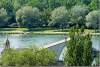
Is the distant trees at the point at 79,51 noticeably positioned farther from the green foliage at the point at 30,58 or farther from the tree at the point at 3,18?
the tree at the point at 3,18

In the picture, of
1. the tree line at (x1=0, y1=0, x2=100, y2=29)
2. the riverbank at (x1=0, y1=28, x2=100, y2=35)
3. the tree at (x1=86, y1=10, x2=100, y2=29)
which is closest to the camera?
the riverbank at (x1=0, y1=28, x2=100, y2=35)

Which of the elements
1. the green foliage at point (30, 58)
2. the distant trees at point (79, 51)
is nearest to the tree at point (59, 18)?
the green foliage at point (30, 58)

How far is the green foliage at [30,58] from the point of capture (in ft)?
11.6

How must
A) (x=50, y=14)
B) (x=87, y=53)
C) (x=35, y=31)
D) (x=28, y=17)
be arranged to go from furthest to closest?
1. (x=50, y=14)
2. (x=28, y=17)
3. (x=35, y=31)
4. (x=87, y=53)

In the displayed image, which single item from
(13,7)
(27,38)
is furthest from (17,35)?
(13,7)

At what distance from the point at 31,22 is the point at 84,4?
87.6 inches

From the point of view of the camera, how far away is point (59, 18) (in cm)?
1233

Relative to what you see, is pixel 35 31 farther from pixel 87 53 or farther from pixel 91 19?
pixel 87 53

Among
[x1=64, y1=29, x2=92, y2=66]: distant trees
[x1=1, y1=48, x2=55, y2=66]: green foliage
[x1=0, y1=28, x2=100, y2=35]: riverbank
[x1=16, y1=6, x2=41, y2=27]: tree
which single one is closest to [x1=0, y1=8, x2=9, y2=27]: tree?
[x1=0, y1=28, x2=100, y2=35]: riverbank

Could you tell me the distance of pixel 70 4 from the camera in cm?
1342

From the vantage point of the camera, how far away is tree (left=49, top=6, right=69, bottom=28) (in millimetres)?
11969

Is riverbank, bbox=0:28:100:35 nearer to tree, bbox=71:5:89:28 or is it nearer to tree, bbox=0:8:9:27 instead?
tree, bbox=0:8:9:27

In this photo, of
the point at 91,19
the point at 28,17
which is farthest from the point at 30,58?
the point at 28,17

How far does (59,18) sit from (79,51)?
28.5 ft
